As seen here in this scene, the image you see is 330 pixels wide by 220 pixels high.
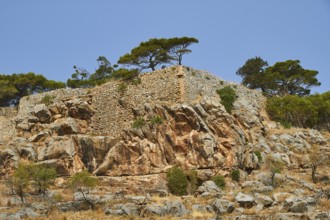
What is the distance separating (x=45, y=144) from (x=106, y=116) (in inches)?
236

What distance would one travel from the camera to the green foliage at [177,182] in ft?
96.9

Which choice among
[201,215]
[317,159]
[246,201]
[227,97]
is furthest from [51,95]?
[246,201]

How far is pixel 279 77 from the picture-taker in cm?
5425

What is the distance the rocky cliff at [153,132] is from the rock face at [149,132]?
0.08 m

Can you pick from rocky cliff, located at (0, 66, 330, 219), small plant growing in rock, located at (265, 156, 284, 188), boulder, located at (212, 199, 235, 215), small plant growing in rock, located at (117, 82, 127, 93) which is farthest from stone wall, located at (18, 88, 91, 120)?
boulder, located at (212, 199, 235, 215)

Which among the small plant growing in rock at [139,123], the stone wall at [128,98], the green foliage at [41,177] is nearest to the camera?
the green foliage at [41,177]

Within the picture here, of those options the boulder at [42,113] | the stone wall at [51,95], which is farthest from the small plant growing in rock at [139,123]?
the boulder at [42,113]

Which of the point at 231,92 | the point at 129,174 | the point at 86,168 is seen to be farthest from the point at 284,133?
the point at 86,168

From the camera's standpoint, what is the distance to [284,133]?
129ft

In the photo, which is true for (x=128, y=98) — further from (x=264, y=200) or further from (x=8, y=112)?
(x=264, y=200)

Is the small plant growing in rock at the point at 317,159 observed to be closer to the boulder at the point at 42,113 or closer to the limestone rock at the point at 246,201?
the limestone rock at the point at 246,201

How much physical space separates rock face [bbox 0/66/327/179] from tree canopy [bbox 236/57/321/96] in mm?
13442

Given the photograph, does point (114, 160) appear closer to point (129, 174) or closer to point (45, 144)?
point (129, 174)

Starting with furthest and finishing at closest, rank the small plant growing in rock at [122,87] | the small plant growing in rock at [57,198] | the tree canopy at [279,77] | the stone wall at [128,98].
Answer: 1. the tree canopy at [279,77]
2. the small plant growing in rock at [122,87]
3. the stone wall at [128,98]
4. the small plant growing in rock at [57,198]
